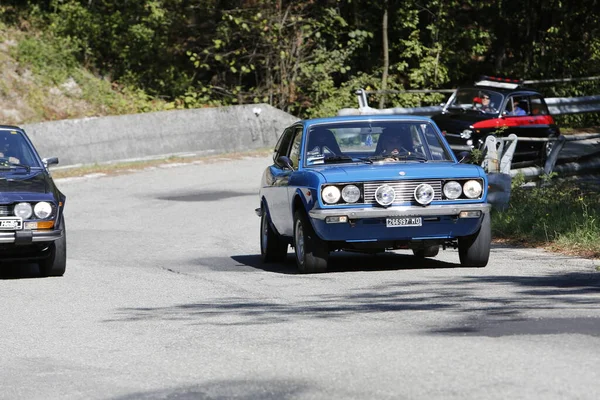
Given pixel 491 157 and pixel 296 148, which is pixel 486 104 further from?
pixel 296 148

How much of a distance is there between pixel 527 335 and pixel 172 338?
96.7 inches

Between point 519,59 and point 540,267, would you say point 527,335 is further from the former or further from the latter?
point 519,59

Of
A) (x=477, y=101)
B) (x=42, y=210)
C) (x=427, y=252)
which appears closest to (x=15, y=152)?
(x=42, y=210)

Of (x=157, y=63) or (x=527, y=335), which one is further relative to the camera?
(x=157, y=63)

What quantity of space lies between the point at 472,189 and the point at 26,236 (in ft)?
14.4

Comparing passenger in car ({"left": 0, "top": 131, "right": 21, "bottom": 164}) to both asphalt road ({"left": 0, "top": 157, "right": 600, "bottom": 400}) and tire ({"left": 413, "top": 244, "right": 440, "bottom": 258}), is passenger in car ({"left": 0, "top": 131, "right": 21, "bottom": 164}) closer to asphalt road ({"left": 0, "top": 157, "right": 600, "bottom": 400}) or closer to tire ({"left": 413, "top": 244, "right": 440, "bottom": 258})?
asphalt road ({"left": 0, "top": 157, "right": 600, "bottom": 400})

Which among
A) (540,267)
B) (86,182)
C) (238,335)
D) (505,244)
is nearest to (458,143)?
(86,182)

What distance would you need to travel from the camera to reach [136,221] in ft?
61.7

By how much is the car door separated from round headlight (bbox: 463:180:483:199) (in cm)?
195

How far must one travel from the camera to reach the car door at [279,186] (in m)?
13.0

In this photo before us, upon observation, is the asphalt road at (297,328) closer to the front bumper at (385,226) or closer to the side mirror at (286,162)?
the front bumper at (385,226)

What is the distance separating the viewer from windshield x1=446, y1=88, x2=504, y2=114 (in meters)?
24.8

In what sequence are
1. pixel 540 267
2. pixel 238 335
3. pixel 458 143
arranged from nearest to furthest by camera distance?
pixel 238 335, pixel 540 267, pixel 458 143

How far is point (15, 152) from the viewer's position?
13781mm
